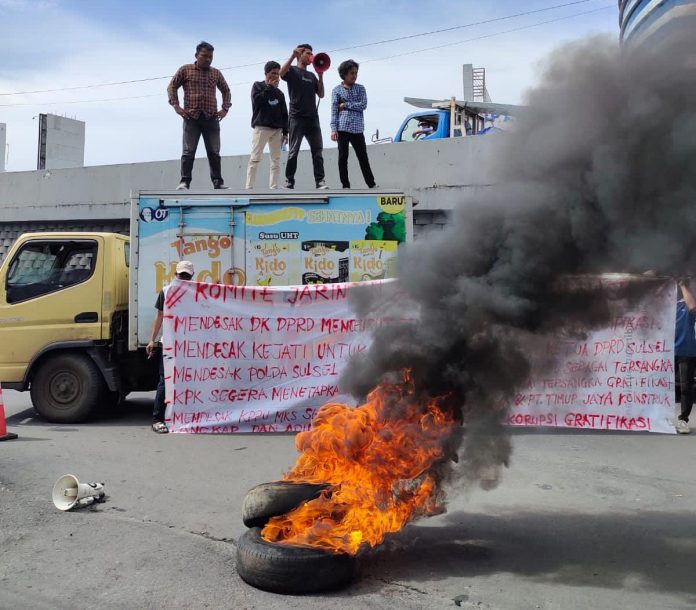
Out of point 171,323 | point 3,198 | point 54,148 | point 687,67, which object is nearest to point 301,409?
point 171,323

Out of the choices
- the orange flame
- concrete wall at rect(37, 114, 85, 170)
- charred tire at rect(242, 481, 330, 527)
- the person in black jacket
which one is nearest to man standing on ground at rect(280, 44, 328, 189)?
the person in black jacket

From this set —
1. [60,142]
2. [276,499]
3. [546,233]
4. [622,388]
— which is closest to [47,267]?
[276,499]

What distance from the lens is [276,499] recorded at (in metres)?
3.74

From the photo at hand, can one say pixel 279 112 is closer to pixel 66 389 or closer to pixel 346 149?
pixel 346 149

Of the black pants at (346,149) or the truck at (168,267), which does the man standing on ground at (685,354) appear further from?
the black pants at (346,149)

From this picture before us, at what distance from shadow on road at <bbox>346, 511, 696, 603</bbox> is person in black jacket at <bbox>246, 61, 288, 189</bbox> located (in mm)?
6362

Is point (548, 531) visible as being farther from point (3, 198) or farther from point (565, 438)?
point (3, 198)

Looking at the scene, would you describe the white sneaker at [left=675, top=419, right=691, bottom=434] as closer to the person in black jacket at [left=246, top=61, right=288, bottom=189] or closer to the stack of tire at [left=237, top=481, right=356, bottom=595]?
the stack of tire at [left=237, top=481, right=356, bottom=595]

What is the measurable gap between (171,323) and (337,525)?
14.9 ft

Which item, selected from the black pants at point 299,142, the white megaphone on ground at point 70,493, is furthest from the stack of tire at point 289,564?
the black pants at point 299,142

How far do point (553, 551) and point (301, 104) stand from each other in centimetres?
714

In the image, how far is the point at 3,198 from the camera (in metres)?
17.8

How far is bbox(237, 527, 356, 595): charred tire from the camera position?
3455mm

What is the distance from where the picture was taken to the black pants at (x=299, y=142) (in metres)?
9.42
